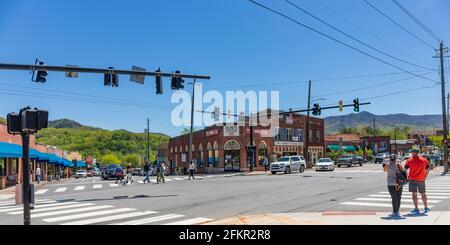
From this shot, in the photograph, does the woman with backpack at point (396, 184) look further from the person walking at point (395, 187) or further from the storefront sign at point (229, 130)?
the storefront sign at point (229, 130)

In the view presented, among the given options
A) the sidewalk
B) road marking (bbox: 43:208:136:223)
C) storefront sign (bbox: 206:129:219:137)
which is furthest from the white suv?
the sidewalk

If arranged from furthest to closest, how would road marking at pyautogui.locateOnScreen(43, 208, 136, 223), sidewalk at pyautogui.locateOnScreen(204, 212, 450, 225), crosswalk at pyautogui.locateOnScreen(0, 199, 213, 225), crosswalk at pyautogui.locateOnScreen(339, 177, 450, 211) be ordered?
crosswalk at pyautogui.locateOnScreen(339, 177, 450, 211) < road marking at pyautogui.locateOnScreen(43, 208, 136, 223) < crosswalk at pyautogui.locateOnScreen(0, 199, 213, 225) < sidewalk at pyautogui.locateOnScreen(204, 212, 450, 225)

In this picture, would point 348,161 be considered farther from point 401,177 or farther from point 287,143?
point 401,177

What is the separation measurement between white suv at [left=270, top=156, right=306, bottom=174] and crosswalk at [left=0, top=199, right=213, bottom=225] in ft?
89.2

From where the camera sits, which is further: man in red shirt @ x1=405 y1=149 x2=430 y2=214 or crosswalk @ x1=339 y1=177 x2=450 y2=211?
crosswalk @ x1=339 y1=177 x2=450 y2=211

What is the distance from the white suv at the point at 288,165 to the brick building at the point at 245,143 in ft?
32.0

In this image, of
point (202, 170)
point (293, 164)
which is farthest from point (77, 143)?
point (293, 164)

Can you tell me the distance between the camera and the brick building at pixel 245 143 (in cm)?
5359

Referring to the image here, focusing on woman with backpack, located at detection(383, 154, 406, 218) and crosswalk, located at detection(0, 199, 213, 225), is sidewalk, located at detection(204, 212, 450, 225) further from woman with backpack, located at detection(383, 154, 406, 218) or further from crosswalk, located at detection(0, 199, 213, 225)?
crosswalk, located at detection(0, 199, 213, 225)

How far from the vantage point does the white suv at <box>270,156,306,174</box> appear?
42.6 meters

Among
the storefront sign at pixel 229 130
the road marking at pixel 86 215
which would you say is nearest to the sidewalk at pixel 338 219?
the road marking at pixel 86 215

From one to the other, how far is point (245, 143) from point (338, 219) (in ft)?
137

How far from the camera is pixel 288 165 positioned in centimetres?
4291
